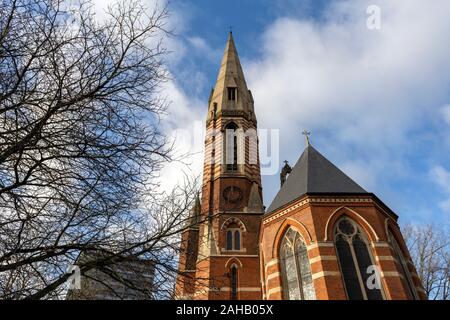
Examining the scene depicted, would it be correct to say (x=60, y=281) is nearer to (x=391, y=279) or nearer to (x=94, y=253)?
(x=94, y=253)

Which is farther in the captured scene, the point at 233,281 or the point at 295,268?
the point at 233,281

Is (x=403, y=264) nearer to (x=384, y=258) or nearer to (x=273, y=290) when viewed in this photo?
(x=384, y=258)

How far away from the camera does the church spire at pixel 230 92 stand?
1072 inches

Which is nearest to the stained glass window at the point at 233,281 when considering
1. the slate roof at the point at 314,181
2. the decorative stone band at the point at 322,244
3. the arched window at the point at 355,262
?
the slate roof at the point at 314,181

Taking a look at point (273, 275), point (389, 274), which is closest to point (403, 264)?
point (389, 274)

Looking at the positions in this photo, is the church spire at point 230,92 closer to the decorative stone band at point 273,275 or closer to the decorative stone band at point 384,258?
the decorative stone band at point 273,275

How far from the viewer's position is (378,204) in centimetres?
1429

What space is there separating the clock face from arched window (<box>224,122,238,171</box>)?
1.95 m

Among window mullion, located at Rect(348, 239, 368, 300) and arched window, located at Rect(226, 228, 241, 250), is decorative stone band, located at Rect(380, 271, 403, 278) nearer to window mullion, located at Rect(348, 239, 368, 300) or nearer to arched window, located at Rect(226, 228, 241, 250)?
window mullion, located at Rect(348, 239, 368, 300)

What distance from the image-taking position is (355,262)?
1262 centimetres

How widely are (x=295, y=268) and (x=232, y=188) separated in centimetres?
932
